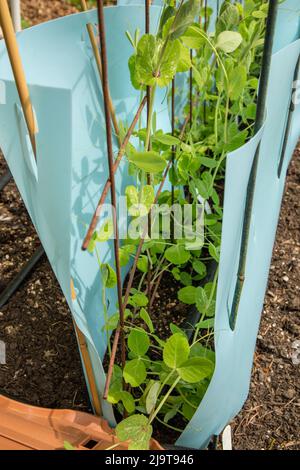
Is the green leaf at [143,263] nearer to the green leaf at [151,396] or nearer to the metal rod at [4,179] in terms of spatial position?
the green leaf at [151,396]

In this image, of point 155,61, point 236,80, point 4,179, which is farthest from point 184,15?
point 4,179

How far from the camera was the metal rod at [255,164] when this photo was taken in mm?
696

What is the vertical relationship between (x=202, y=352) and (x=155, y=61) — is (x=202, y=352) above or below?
below

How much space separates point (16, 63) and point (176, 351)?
0.47 meters

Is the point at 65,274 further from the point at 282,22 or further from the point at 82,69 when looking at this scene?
the point at 282,22

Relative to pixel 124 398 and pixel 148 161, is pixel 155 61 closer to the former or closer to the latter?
pixel 148 161

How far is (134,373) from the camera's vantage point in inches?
37.3

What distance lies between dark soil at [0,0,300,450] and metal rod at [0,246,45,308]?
15 mm

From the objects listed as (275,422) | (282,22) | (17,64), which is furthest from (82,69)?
(275,422)

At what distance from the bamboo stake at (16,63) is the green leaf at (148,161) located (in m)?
0.21

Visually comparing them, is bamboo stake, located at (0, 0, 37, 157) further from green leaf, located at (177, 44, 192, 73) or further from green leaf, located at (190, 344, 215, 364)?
green leaf, located at (190, 344, 215, 364)

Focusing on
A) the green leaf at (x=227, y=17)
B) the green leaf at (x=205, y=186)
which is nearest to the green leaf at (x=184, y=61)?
the green leaf at (x=227, y=17)

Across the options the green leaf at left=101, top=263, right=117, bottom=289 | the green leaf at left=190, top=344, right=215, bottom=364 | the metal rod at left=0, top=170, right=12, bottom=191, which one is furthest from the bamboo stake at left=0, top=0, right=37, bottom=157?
the metal rod at left=0, top=170, right=12, bottom=191

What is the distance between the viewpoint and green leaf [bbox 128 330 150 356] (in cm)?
100
